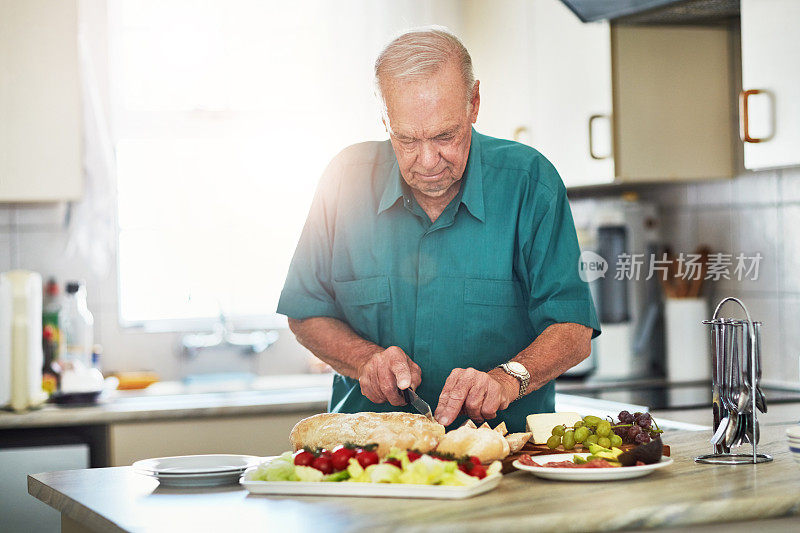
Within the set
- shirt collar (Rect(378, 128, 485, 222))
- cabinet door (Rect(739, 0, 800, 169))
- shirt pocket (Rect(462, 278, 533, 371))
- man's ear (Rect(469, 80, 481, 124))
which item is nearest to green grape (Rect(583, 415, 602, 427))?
shirt pocket (Rect(462, 278, 533, 371))

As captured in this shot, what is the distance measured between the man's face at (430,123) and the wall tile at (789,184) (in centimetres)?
135

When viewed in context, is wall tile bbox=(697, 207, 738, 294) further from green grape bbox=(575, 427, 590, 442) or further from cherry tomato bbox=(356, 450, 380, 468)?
cherry tomato bbox=(356, 450, 380, 468)

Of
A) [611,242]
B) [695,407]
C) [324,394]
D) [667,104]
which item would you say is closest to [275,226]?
[324,394]

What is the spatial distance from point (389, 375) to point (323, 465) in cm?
29

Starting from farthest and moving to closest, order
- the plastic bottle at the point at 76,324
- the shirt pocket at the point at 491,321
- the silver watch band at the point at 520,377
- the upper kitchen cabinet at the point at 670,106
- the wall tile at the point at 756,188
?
the plastic bottle at the point at 76,324
the upper kitchen cabinet at the point at 670,106
the wall tile at the point at 756,188
the shirt pocket at the point at 491,321
the silver watch band at the point at 520,377

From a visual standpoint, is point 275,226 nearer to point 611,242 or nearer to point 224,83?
point 224,83

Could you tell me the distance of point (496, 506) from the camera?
125 cm

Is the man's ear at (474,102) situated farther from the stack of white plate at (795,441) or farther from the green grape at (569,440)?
the stack of white plate at (795,441)

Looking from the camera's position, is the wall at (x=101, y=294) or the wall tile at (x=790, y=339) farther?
the wall at (x=101, y=294)

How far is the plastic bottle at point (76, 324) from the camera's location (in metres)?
3.27

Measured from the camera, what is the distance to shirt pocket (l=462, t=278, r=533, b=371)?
1.90 m

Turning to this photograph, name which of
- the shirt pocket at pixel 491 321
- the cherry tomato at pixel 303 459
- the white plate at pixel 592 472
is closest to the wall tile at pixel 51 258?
the shirt pocket at pixel 491 321

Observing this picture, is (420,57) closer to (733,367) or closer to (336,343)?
(336,343)

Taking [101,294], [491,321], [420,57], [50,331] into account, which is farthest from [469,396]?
[101,294]
